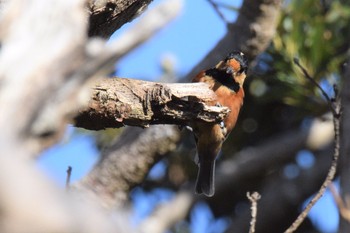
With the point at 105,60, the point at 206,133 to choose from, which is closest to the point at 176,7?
the point at 105,60

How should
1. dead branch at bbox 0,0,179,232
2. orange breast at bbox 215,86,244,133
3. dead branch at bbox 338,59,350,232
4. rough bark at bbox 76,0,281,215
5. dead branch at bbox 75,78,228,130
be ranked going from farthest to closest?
rough bark at bbox 76,0,281,215
orange breast at bbox 215,86,244,133
dead branch at bbox 338,59,350,232
dead branch at bbox 75,78,228,130
dead branch at bbox 0,0,179,232

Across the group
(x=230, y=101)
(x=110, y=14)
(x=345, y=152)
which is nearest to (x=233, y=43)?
(x=230, y=101)

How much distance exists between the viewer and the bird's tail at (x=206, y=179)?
296 cm

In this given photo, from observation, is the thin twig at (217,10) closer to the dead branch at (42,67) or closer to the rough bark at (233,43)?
the rough bark at (233,43)

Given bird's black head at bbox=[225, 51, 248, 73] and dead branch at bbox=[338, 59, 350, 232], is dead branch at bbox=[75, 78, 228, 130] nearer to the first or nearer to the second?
dead branch at bbox=[338, 59, 350, 232]

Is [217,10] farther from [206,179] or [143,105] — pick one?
[143,105]

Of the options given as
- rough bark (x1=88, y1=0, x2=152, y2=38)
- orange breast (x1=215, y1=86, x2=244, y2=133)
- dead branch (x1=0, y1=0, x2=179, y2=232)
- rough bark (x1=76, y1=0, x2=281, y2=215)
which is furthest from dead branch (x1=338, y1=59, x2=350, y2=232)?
dead branch (x1=0, y1=0, x2=179, y2=232)

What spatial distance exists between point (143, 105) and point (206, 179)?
1.08 metres

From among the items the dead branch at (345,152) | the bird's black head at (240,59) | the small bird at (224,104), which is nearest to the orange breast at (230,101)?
the small bird at (224,104)

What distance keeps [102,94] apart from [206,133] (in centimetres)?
88

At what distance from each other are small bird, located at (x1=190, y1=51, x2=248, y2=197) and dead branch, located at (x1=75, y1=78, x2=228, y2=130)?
2.42 feet

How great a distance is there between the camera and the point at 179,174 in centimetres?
385

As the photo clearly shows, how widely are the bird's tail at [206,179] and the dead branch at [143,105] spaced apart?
3.30 feet

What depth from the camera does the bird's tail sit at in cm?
296
